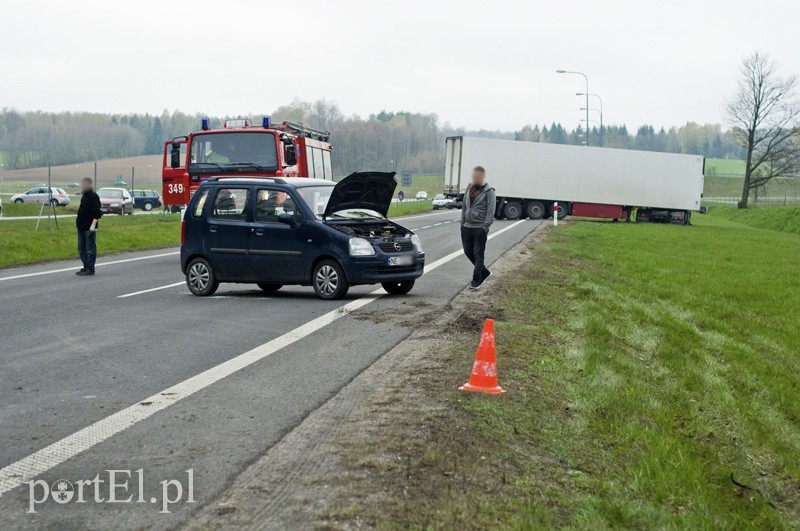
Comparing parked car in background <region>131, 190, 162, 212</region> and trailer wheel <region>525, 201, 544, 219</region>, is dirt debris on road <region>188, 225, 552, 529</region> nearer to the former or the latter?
trailer wheel <region>525, 201, 544, 219</region>

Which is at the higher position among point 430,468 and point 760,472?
point 430,468

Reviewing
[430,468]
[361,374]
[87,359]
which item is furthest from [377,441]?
[87,359]

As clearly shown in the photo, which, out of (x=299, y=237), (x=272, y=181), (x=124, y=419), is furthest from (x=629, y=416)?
(x=272, y=181)

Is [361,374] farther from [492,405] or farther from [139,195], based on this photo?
[139,195]

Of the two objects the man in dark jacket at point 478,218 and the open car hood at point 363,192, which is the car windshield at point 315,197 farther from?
the man in dark jacket at point 478,218

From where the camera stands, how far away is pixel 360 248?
560 inches

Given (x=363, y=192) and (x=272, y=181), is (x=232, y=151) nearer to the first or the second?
(x=272, y=181)

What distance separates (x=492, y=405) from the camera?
274 inches

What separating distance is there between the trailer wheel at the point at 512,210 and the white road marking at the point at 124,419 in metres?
43.3

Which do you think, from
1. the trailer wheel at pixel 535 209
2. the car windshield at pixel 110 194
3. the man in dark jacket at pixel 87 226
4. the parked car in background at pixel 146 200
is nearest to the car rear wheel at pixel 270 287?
the man in dark jacket at pixel 87 226

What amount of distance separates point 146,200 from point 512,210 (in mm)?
28815

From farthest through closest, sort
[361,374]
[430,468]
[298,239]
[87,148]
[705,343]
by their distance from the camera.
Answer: [87,148] < [298,239] < [705,343] < [361,374] < [430,468]

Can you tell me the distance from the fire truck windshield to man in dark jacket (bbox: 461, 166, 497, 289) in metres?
7.87

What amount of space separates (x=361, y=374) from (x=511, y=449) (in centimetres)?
259
